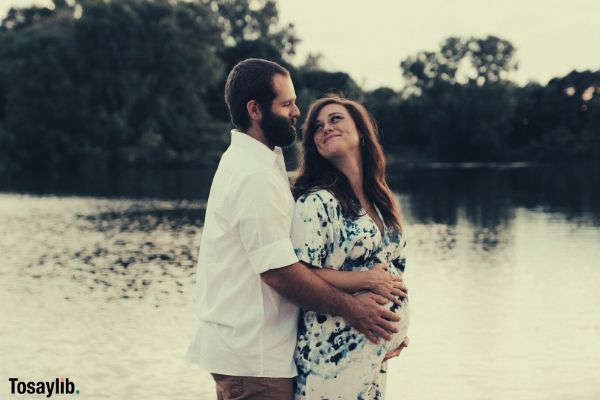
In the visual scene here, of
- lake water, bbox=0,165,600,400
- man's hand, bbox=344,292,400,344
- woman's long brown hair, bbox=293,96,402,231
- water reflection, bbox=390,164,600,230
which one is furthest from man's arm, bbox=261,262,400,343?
water reflection, bbox=390,164,600,230

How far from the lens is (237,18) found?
86188mm

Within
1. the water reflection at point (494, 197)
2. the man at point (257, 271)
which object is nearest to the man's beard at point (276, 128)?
the man at point (257, 271)

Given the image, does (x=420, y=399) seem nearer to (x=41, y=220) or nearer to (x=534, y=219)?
(x=534, y=219)

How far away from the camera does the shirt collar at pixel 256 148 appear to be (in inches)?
114

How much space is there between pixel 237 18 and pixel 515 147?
90.1 ft

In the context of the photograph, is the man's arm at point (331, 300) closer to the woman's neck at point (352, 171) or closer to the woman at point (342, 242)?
the woman at point (342, 242)

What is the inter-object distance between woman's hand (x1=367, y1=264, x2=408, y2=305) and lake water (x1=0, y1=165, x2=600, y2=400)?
4.72 m

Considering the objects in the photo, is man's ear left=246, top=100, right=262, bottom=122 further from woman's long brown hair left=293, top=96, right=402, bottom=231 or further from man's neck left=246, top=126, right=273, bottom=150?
woman's long brown hair left=293, top=96, right=402, bottom=231

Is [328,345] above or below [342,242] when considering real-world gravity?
below

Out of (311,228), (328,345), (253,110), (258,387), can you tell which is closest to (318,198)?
(311,228)

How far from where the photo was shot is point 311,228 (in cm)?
→ 292

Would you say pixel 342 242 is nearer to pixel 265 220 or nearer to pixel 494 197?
pixel 265 220

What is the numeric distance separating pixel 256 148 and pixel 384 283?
589 mm

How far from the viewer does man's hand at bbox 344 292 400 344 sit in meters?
2.95
